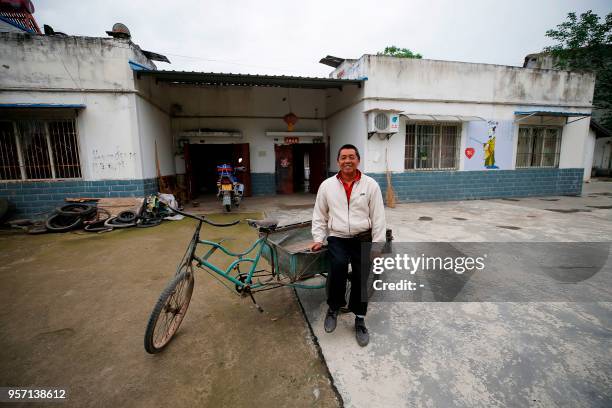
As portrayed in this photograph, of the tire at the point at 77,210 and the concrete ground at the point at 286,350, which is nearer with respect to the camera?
the concrete ground at the point at 286,350

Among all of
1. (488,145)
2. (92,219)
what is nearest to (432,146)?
(488,145)

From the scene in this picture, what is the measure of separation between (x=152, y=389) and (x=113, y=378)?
1.09 feet

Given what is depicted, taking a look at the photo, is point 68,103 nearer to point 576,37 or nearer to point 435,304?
point 435,304

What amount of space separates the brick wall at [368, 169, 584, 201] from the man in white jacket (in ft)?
19.6

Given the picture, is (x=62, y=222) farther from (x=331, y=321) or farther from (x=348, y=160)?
(x=348, y=160)

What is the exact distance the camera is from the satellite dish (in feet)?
21.8

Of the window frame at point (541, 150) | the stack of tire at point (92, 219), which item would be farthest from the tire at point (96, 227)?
the window frame at point (541, 150)

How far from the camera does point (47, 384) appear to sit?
1.80 m

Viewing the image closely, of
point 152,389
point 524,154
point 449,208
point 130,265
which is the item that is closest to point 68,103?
point 130,265

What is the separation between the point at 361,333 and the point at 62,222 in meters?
6.90

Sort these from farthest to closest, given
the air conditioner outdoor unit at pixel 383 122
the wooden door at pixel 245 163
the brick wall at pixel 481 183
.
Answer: the wooden door at pixel 245 163, the brick wall at pixel 481 183, the air conditioner outdoor unit at pixel 383 122

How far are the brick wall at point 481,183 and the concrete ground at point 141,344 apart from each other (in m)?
6.33

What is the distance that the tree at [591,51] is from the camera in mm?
17344

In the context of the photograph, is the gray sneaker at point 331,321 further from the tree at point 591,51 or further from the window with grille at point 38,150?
the tree at point 591,51
